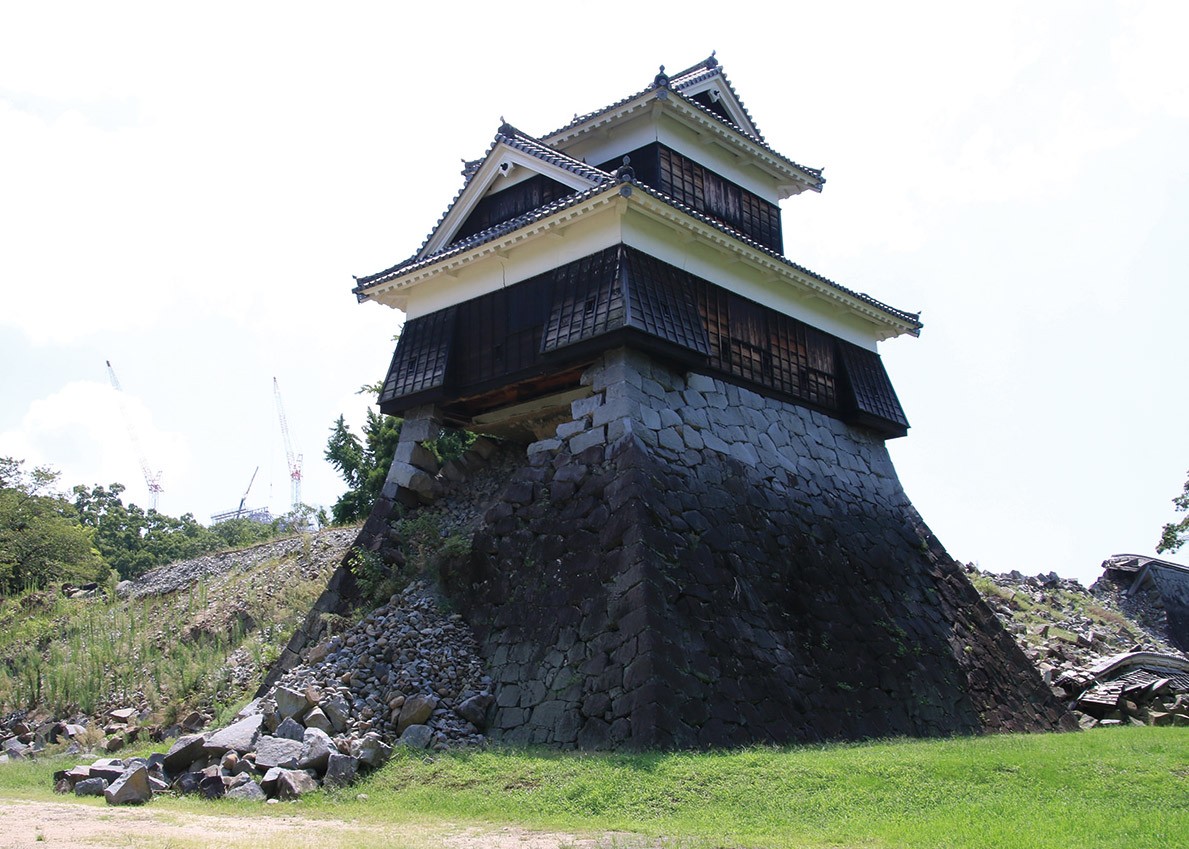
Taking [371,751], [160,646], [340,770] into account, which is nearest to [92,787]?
[340,770]

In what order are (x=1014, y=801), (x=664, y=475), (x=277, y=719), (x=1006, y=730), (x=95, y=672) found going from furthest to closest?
(x=95, y=672) < (x=1006, y=730) < (x=664, y=475) < (x=277, y=719) < (x=1014, y=801)

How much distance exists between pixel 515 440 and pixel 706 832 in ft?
39.4

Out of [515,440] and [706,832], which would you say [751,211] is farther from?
[706,832]

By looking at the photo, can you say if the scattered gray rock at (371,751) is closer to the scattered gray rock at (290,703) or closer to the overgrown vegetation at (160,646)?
the scattered gray rock at (290,703)

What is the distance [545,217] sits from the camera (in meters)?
16.7

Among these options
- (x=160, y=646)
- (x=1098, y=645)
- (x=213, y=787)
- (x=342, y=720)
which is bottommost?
(x=213, y=787)

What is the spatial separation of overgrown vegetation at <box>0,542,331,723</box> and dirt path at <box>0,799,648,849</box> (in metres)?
7.96

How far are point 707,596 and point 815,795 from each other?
4.50 metres

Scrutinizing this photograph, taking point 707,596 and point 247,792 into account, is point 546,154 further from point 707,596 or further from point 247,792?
point 247,792

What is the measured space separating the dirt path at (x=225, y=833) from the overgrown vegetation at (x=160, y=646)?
796cm

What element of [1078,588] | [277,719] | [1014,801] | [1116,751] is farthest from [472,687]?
[1078,588]

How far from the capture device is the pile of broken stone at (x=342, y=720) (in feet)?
37.0

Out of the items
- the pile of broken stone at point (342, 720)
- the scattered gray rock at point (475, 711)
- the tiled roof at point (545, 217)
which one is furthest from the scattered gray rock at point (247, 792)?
the tiled roof at point (545, 217)

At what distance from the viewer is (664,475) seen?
15227 millimetres
